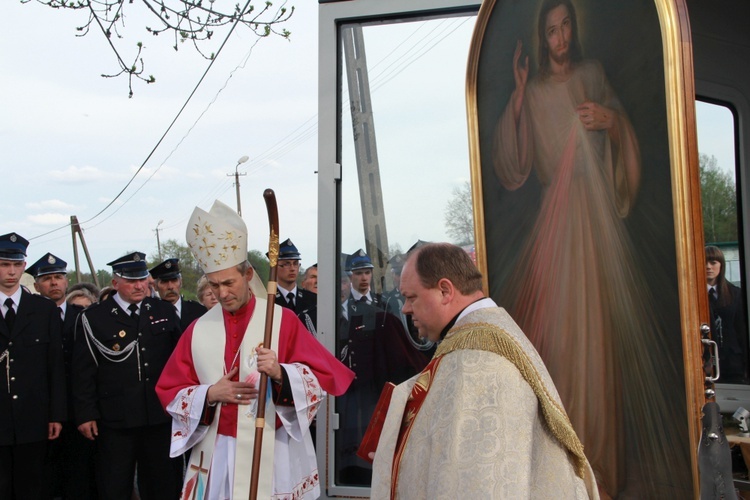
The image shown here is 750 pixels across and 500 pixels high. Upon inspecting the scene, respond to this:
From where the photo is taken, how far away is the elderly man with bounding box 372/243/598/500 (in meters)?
2.21

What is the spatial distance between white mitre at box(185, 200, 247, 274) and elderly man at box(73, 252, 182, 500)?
1615 millimetres

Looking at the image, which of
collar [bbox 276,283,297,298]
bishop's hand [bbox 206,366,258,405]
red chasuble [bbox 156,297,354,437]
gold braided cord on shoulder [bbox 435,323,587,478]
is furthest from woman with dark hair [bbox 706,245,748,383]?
collar [bbox 276,283,297,298]

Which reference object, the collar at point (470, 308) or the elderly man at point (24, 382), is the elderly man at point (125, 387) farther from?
the collar at point (470, 308)

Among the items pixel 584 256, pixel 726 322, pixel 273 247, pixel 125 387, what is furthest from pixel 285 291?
pixel 584 256

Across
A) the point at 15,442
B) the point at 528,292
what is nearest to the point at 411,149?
the point at 528,292

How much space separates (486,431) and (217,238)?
2323mm

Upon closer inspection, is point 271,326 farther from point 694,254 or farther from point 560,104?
point 694,254

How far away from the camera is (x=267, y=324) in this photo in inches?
149

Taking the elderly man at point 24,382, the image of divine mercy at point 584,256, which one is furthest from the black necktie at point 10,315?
the image of divine mercy at point 584,256

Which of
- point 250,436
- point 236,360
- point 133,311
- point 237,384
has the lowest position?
point 250,436

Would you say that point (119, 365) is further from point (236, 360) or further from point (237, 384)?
point (237, 384)

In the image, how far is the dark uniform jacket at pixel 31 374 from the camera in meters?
5.22

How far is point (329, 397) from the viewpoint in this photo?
488 centimetres

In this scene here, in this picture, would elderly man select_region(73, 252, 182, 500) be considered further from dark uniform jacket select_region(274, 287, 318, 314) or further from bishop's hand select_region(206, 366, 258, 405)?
bishop's hand select_region(206, 366, 258, 405)
